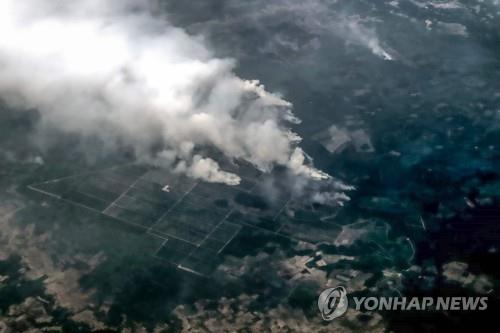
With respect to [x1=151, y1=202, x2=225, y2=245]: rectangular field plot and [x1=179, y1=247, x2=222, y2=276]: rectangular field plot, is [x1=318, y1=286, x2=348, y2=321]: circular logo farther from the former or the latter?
[x1=151, y1=202, x2=225, y2=245]: rectangular field plot

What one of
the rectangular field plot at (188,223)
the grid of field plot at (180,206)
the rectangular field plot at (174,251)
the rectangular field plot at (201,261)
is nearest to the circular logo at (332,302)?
the grid of field plot at (180,206)

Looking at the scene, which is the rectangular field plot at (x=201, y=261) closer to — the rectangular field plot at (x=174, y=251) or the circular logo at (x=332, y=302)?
the rectangular field plot at (x=174, y=251)

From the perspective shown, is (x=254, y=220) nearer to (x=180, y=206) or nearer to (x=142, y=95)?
(x=180, y=206)

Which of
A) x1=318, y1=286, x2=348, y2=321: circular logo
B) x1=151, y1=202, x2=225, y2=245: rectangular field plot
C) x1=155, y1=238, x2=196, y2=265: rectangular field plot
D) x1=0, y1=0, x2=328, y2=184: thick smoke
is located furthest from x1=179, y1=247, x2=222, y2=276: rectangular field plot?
x1=0, y1=0, x2=328, y2=184: thick smoke

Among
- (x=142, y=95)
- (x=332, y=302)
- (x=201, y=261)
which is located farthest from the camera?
(x=142, y=95)

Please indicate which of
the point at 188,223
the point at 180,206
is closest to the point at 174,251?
the point at 188,223

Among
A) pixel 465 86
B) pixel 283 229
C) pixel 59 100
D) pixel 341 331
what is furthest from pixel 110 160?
pixel 465 86

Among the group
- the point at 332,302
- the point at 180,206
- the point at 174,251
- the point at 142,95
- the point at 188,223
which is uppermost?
the point at 142,95
